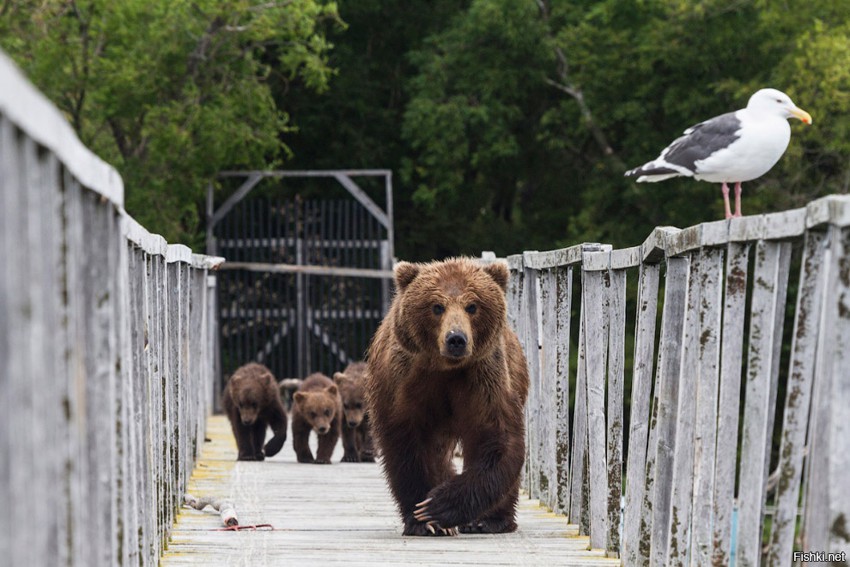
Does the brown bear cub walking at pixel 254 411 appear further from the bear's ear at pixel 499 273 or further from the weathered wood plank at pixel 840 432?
the weathered wood plank at pixel 840 432

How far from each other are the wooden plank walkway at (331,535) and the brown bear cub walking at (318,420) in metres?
1.18

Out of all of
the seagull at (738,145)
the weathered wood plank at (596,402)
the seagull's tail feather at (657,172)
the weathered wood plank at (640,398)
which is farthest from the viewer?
the seagull's tail feather at (657,172)

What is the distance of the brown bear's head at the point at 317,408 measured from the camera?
11.7 meters

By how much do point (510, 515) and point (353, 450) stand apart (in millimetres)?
4980

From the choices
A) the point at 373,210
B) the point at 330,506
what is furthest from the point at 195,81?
the point at 330,506

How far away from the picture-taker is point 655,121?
80.7 ft

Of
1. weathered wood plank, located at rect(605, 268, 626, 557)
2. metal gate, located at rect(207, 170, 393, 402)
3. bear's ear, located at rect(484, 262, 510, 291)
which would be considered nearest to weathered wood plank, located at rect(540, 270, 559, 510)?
bear's ear, located at rect(484, 262, 510, 291)

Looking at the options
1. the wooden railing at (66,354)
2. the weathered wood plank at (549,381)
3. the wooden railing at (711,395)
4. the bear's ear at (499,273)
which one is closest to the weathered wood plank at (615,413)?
the wooden railing at (711,395)

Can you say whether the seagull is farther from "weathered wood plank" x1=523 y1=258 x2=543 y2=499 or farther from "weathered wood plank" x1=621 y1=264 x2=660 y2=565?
"weathered wood plank" x1=621 y1=264 x2=660 y2=565

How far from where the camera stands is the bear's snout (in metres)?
6.79

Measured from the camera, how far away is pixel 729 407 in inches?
177

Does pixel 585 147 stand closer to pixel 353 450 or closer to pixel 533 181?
pixel 533 181

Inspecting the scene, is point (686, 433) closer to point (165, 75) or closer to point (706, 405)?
point (706, 405)

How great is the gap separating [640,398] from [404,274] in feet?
6.14
